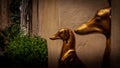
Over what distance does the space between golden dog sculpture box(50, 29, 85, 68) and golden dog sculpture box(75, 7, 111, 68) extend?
68 mm

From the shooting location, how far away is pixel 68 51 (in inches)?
75.8

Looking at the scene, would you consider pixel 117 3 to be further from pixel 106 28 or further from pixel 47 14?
pixel 47 14

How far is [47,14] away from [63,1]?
185 millimetres

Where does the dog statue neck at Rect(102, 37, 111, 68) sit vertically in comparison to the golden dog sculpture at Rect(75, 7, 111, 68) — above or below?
below

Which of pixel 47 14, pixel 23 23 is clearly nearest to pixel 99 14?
pixel 47 14

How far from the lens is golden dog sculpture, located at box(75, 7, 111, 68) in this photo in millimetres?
1854

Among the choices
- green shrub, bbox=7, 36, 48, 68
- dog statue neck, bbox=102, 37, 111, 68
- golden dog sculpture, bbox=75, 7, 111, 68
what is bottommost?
green shrub, bbox=7, 36, 48, 68

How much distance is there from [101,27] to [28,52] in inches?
53.4

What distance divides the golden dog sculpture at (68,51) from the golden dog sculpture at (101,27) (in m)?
0.07

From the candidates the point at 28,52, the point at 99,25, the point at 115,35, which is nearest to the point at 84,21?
the point at 99,25

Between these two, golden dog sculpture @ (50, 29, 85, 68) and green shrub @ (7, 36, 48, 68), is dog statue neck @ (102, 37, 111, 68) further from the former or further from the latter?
green shrub @ (7, 36, 48, 68)

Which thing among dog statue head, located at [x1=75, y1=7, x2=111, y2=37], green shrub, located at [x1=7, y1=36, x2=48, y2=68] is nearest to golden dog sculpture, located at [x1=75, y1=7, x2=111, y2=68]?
dog statue head, located at [x1=75, y1=7, x2=111, y2=37]

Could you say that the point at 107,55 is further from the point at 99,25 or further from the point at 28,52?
the point at 28,52

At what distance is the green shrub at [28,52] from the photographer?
3.02 m
